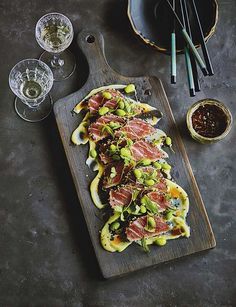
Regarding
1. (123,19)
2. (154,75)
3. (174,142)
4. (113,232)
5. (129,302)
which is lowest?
(129,302)

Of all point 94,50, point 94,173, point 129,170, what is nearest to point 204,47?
point 94,50

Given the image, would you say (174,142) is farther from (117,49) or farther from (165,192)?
(117,49)

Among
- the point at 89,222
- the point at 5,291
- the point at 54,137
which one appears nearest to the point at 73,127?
the point at 54,137

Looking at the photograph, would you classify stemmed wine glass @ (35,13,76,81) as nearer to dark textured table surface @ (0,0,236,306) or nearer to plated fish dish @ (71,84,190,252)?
dark textured table surface @ (0,0,236,306)

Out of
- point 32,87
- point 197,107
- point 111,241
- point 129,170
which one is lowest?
point 111,241

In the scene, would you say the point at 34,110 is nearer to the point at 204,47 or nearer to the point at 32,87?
the point at 32,87

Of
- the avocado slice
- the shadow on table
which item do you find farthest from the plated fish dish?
the shadow on table
